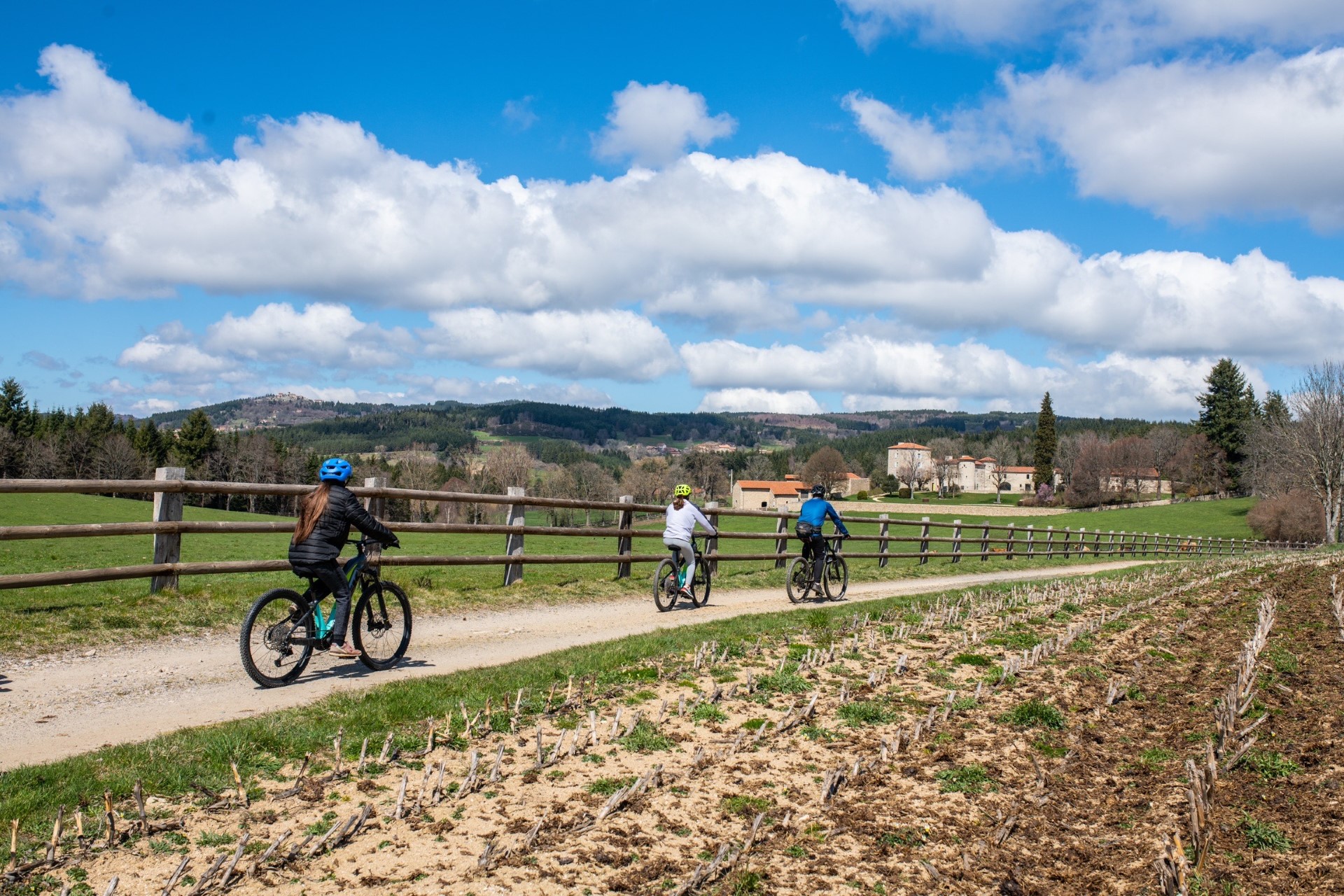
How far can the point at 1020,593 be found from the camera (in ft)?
46.6

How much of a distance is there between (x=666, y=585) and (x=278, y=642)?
21.8 feet

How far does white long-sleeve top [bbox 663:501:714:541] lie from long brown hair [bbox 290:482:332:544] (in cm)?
639

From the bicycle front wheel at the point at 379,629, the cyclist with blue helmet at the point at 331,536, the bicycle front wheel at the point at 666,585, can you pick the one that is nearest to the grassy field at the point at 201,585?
the bicycle front wheel at the point at 666,585

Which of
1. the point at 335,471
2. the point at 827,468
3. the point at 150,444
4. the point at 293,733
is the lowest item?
the point at 293,733

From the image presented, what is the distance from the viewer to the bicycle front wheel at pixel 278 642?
23.3 ft

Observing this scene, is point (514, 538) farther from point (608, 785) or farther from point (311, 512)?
point (608, 785)

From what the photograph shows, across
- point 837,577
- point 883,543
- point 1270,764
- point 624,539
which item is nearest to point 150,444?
point 883,543

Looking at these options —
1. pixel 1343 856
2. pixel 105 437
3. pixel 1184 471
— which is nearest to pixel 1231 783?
pixel 1343 856

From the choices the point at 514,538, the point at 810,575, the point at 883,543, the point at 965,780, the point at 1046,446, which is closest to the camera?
the point at 965,780

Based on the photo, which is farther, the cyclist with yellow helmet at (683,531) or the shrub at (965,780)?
the cyclist with yellow helmet at (683,531)

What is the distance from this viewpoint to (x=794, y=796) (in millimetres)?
4922

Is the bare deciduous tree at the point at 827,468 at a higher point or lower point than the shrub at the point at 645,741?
higher

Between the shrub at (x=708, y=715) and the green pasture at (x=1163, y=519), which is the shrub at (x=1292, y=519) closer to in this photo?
the green pasture at (x=1163, y=519)

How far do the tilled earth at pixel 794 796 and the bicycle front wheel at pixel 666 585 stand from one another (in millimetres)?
4725
